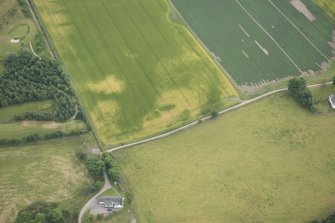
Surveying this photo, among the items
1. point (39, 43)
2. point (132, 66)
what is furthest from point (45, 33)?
point (132, 66)

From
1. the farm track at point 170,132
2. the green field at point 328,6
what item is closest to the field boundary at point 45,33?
the farm track at point 170,132

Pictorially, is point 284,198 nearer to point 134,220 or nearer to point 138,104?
point 134,220

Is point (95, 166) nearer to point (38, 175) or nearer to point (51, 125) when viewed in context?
point (38, 175)

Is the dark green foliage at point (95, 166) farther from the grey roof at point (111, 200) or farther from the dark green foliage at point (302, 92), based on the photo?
the dark green foliage at point (302, 92)

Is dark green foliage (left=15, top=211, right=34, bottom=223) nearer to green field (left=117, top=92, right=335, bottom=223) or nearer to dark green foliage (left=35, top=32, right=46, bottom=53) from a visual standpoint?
green field (left=117, top=92, right=335, bottom=223)

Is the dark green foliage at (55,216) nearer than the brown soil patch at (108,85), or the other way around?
the dark green foliage at (55,216)

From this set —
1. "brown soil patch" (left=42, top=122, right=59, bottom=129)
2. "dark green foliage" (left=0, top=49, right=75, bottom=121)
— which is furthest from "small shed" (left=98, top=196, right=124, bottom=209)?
"dark green foliage" (left=0, top=49, right=75, bottom=121)
